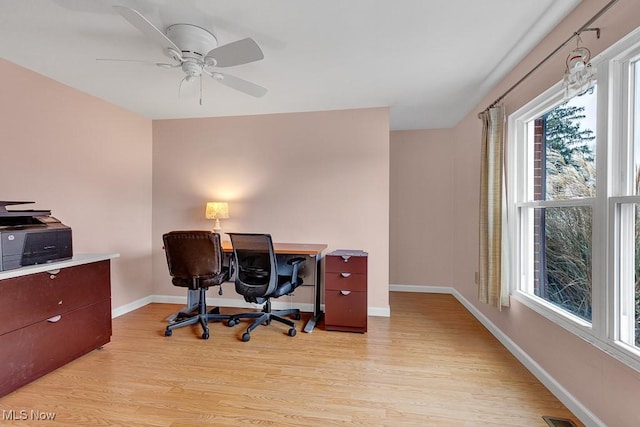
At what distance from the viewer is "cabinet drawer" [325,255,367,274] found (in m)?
2.82

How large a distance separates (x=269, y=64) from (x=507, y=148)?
207 centimetres

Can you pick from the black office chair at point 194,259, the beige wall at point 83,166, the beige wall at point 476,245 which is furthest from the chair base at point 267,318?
the beige wall at point 476,245

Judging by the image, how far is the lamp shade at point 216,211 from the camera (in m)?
3.32

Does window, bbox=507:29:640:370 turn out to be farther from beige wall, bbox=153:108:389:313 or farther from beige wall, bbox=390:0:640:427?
beige wall, bbox=153:108:389:313

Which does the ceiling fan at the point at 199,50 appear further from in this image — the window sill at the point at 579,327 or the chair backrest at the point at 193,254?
the window sill at the point at 579,327

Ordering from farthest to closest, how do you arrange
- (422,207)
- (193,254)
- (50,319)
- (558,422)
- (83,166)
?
(422,207) < (83,166) < (193,254) < (50,319) < (558,422)

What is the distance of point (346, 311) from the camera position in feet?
9.25

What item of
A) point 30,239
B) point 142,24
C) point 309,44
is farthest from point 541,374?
point 30,239

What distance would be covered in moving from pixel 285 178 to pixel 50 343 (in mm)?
2428

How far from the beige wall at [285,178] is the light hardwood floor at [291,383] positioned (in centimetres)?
97

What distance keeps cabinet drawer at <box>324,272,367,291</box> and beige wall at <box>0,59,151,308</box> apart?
2370 millimetres

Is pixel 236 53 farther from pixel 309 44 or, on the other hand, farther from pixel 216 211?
pixel 216 211

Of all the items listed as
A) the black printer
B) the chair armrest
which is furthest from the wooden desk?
the black printer

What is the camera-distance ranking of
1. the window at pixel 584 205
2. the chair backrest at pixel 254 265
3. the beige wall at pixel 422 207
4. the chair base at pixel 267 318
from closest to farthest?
the window at pixel 584 205 → the chair backrest at pixel 254 265 → the chair base at pixel 267 318 → the beige wall at pixel 422 207
